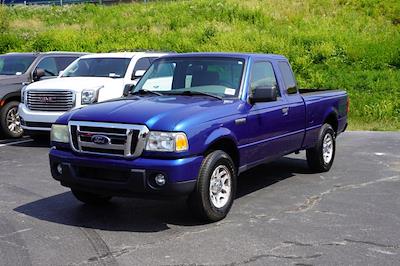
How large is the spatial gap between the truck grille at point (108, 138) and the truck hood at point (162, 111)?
0.22 feet

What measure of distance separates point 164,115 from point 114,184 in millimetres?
843

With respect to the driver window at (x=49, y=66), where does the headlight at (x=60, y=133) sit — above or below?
below

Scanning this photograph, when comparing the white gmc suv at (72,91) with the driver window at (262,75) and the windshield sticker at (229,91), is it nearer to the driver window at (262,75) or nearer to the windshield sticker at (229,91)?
the driver window at (262,75)

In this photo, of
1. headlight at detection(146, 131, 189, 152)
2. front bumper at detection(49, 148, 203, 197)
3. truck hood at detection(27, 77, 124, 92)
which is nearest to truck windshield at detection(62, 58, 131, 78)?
truck hood at detection(27, 77, 124, 92)

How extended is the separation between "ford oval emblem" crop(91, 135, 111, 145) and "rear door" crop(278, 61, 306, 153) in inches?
102

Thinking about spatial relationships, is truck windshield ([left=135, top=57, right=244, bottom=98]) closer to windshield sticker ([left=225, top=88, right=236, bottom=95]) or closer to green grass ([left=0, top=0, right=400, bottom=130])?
windshield sticker ([left=225, top=88, right=236, bottom=95])

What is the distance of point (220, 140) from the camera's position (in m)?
6.04

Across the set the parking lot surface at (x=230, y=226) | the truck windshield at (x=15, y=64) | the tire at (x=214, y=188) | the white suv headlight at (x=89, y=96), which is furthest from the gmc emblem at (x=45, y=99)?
the tire at (x=214, y=188)

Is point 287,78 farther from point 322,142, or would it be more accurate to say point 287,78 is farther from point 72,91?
point 72,91

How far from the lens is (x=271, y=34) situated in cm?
2408

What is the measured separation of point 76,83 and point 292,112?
17.2ft

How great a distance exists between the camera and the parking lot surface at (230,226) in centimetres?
492

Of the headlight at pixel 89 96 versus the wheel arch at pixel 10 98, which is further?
the wheel arch at pixel 10 98

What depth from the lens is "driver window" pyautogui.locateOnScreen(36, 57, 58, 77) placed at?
13289 mm
